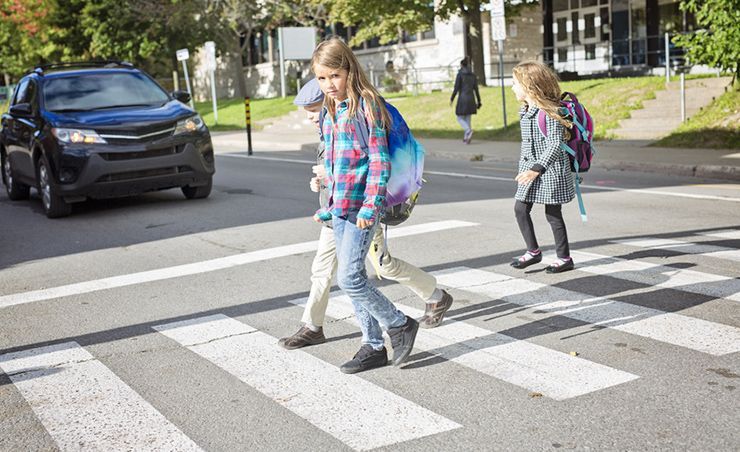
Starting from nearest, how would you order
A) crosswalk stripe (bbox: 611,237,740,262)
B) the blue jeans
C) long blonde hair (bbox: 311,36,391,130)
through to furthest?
long blonde hair (bbox: 311,36,391,130) < the blue jeans < crosswalk stripe (bbox: 611,237,740,262)

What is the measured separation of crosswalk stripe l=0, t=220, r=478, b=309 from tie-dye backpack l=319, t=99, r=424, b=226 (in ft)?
11.5

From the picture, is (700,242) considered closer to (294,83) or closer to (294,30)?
(294,30)

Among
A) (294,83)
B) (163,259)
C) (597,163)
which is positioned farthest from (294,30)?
(163,259)

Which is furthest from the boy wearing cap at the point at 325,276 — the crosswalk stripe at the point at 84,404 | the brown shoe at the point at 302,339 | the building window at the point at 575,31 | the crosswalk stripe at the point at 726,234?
the building window at the point at 575,31

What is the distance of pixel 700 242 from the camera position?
821cm

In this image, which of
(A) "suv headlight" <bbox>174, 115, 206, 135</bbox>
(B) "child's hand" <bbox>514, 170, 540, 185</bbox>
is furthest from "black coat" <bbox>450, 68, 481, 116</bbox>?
(B) "child's hand" <bbox>514, 170, 540, 185</bbox>

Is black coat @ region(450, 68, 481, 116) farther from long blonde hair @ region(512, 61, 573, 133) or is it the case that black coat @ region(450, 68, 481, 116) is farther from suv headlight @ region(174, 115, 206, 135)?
Result: long blonde hair @ region(512, 61, 573, 133)

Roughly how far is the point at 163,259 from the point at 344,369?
13.5 ft

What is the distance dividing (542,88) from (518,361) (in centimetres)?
265

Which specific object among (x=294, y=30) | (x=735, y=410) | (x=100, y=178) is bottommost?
(x=735, y=410)

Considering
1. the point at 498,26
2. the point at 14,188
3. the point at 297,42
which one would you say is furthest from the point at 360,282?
the point at 297,42

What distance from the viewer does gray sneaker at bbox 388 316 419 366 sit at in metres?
5.01

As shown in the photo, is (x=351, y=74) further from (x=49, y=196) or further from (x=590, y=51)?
(x=590, y=51)

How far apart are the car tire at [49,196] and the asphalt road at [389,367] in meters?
1.41
